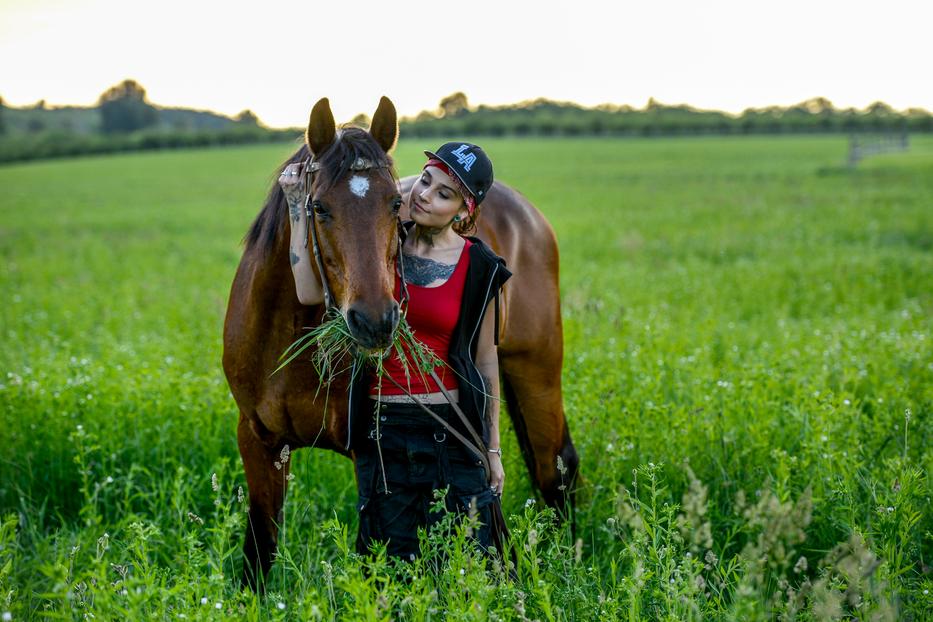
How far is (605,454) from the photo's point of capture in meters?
4.66

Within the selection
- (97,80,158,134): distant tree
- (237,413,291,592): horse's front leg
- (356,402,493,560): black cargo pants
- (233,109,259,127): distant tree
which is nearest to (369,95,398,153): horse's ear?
(356,402,493,560): black cargo pants

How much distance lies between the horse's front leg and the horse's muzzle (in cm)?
130

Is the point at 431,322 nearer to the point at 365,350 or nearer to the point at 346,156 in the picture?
the point at 365,350

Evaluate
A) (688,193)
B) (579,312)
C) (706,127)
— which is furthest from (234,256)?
(706,127)

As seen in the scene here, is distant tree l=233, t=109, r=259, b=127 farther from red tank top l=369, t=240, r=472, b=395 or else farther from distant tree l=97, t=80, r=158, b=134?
red tank top l=369, t=240, r=472, b=395

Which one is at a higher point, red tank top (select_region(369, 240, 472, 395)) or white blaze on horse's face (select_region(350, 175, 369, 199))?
white blaze on horse's face (select_region(350, 175, 369, 199))

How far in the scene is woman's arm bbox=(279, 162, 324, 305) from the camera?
321 cm

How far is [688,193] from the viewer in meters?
27.2

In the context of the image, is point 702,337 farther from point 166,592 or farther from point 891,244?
point 891,244

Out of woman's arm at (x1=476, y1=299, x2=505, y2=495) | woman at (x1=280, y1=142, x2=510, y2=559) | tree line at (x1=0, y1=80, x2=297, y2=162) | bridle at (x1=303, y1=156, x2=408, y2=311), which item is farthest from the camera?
tree line at (x1=0, y1=80, x2=297, y2=162)

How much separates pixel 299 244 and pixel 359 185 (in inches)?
15.8

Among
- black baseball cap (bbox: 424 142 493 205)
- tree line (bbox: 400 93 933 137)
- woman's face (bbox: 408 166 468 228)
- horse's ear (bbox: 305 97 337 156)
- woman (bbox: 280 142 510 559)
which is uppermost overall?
tree line (bbox: 400 93 933 137)

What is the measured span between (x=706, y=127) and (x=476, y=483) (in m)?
95.6

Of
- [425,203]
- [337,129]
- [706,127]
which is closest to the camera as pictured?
[425,203]
